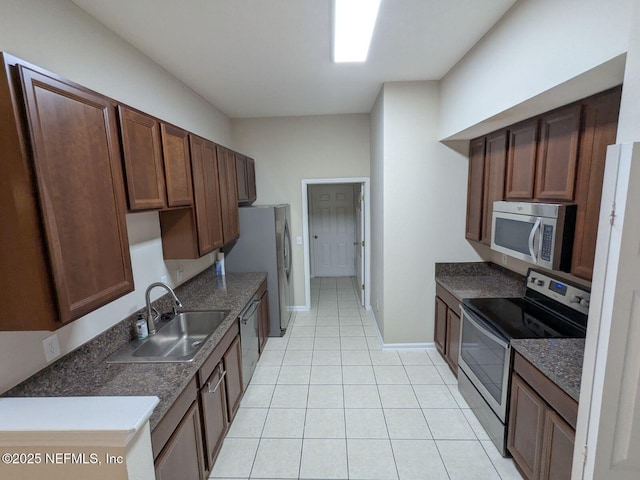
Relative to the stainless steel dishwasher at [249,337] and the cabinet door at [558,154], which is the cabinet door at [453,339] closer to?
the cabinet door at [558,154]

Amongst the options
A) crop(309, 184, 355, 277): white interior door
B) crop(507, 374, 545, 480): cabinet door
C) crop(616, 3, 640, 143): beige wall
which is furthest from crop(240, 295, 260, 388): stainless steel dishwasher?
crop(309, 184, 355, 277): white interior door

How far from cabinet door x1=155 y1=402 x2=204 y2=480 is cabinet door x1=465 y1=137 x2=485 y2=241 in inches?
106

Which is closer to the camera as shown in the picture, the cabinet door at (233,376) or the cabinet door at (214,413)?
the cabinet door at (214,413)

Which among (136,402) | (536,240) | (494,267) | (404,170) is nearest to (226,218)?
(404,170)

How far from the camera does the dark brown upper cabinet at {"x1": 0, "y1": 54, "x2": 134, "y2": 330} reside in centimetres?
101

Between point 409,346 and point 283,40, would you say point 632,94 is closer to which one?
point 283,40

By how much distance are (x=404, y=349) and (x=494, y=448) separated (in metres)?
1.35

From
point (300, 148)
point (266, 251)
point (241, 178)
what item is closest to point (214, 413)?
point (266, 251)

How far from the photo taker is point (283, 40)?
6.76ft

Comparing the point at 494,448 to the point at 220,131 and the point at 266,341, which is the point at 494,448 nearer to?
the point at 266,341

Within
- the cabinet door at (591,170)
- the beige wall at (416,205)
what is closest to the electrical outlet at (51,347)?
the beige wall at (416,205)

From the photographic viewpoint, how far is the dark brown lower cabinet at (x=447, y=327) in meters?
2.74

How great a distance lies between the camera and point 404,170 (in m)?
3.05

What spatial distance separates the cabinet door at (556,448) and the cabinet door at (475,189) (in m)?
1.66
